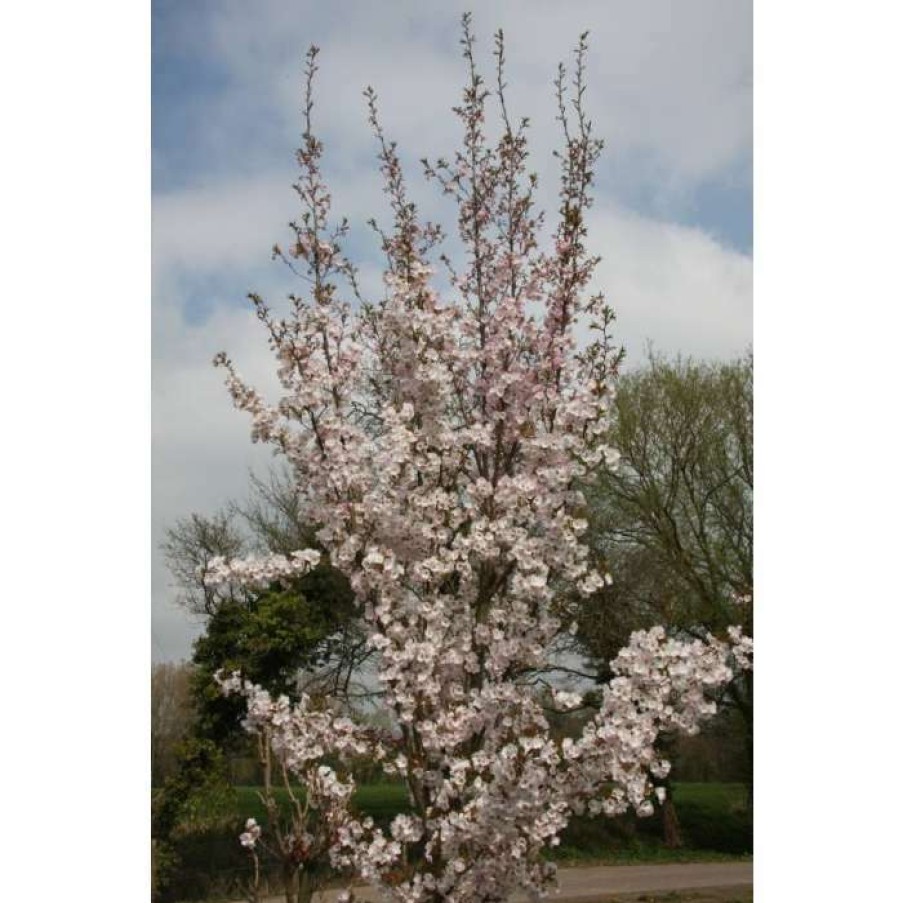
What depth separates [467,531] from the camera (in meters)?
3.04

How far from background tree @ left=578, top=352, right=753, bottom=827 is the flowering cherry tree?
18.6 feet

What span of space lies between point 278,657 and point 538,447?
13.6 feet

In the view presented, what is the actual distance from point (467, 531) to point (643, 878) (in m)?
5.81

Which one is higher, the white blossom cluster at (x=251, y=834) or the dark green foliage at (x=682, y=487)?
the dark green foliage at (x=682, y=487)

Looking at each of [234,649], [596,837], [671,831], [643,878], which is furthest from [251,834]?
[671,831]

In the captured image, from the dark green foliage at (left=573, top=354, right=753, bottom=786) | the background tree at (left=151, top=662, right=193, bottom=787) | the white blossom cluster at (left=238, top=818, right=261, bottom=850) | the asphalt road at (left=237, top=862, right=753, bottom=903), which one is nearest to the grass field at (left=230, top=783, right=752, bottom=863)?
the asphalt road at (left=237, top=862, right=753, bottom=903)

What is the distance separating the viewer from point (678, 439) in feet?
29.8

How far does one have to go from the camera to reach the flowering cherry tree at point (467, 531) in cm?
254

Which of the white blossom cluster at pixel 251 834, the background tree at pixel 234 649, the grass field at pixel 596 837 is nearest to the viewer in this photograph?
the white blossom cluster at pixel 251 834

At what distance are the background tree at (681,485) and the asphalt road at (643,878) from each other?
97 cm

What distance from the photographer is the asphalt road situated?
6.94 meters

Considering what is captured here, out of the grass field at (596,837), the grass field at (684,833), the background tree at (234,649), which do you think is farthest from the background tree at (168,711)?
the grass field at (684,833)

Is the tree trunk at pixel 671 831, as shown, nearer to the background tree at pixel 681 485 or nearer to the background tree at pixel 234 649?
the background tree at pixel 681 485
